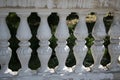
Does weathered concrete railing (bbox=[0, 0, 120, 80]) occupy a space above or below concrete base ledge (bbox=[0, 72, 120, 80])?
above

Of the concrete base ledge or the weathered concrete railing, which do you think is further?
the concrete base ledge

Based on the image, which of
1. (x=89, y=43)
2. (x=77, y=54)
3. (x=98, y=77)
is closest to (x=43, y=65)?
(x=77, y=54)

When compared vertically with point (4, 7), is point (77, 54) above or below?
below

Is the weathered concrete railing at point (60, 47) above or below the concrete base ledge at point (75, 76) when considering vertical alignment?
above

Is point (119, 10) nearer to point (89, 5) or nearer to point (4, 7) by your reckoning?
point (89, 5)

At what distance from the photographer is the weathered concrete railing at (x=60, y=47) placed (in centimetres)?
260

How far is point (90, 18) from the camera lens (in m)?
5.69

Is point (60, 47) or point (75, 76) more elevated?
point (60, 47)

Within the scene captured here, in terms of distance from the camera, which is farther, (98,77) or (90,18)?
(90,18)

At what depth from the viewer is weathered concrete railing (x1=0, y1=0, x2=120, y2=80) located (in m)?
2.60

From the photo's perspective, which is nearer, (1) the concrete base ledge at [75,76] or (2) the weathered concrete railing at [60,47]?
(2) the weathered concrete railing at [60,47]

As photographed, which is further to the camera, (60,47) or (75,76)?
(75,76)

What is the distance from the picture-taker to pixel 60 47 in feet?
9.02

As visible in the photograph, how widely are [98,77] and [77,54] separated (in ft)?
1.10
